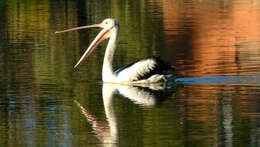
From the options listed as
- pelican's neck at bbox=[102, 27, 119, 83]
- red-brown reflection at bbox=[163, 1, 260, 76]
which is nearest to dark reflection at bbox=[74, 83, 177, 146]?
pelican's neck at bbox=[102, 27, 119, 83]

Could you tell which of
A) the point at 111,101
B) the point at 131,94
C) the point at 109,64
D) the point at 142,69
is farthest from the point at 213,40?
the point at 111,101

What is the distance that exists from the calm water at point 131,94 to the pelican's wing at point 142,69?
1.02ft

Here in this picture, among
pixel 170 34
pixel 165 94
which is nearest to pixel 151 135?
pixel 165 94

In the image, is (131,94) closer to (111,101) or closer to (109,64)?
(111,101)

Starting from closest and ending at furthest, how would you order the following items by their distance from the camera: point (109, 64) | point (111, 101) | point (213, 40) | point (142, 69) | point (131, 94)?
point (111, 101) → point (131, 94) → point (142, 69) → point (109, 64) → point (213, 40)

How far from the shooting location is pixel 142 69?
14.0 meters

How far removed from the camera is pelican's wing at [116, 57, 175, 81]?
13977 mm

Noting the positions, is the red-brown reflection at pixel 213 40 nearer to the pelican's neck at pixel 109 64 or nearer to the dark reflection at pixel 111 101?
the pelican's neck at pixel 109 64

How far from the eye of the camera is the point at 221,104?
11.6 metres

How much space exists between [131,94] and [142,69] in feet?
3.76

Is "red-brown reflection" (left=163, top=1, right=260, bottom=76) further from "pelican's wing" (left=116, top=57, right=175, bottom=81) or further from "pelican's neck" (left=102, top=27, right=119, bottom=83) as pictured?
"pelican's neck" (left=102, top=27, right=119, bottom=83)

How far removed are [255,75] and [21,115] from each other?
4.99m

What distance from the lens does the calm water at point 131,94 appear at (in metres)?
9.48

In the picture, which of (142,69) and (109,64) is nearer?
(142,69)
